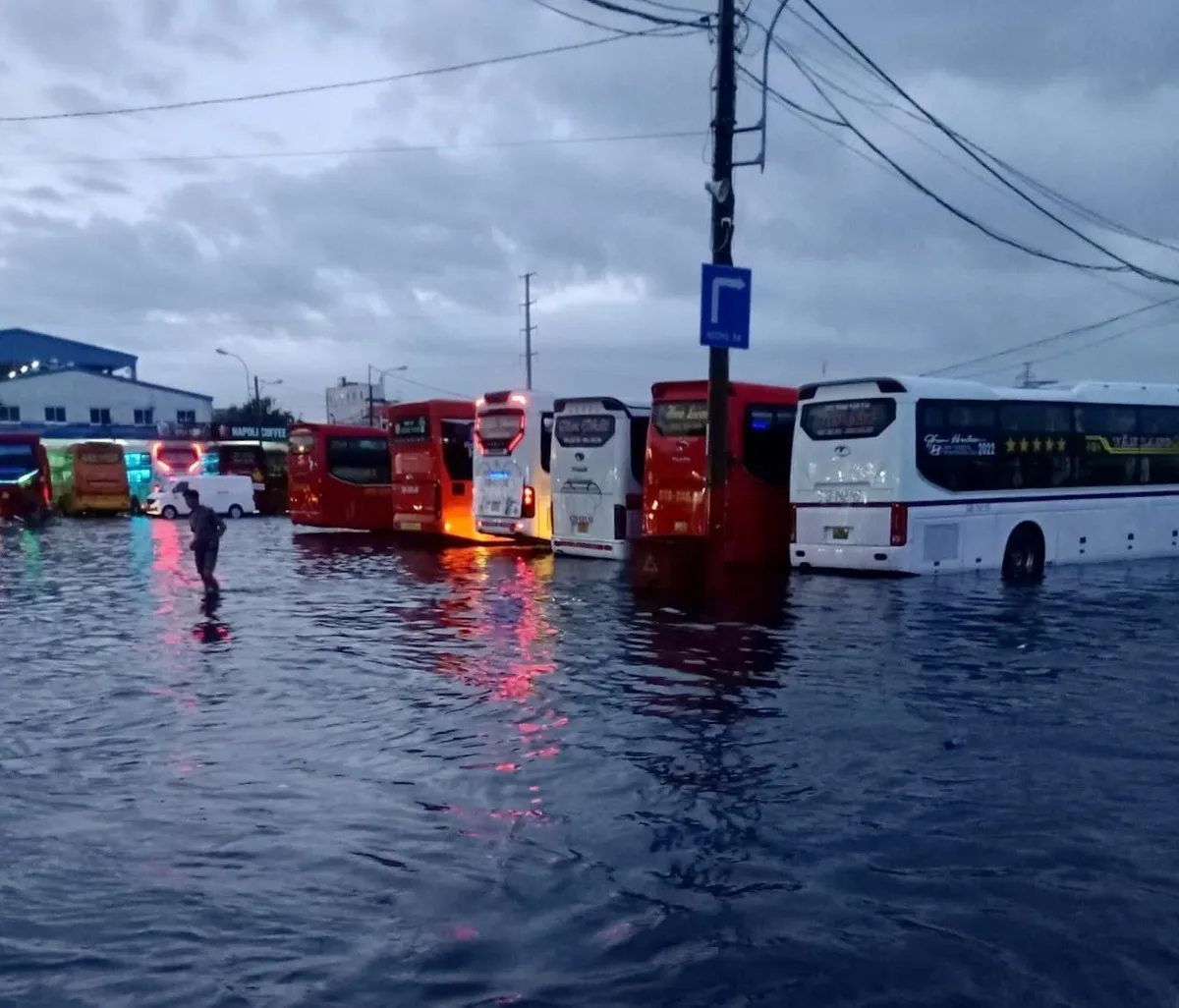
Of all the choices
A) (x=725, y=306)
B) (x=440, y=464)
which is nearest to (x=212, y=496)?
(x=440, y=464)

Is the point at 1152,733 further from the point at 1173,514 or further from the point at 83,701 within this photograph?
the point at 1173,514

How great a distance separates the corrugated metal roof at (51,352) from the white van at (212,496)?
4600 cm

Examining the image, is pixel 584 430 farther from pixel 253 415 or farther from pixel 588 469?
pixel 253 415

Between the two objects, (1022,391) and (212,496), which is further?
(212,496)

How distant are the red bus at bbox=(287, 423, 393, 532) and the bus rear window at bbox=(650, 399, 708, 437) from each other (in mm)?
12337

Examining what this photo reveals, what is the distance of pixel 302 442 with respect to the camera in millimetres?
31250

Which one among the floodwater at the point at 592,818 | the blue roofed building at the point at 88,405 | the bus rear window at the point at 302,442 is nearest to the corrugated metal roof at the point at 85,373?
the blue roofed building at the point at 88,405

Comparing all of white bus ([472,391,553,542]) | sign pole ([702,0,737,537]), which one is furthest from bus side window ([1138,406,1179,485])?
white bus ([472,391,553,542])

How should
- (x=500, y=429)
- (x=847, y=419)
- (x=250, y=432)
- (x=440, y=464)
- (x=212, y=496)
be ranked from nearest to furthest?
(x=847, y=419) < (x=500, y=429) < (x=440, y=464) < (x=212, y=496) < (x=250, y=432)

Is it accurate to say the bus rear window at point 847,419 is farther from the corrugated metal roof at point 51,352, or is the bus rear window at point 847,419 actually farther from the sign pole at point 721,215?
the corrugated metal roof at point 51,352

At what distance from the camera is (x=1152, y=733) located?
8.27 metres

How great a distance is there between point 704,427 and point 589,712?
10575mm

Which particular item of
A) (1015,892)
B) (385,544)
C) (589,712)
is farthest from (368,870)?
(385,544)

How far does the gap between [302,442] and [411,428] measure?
204 inches
